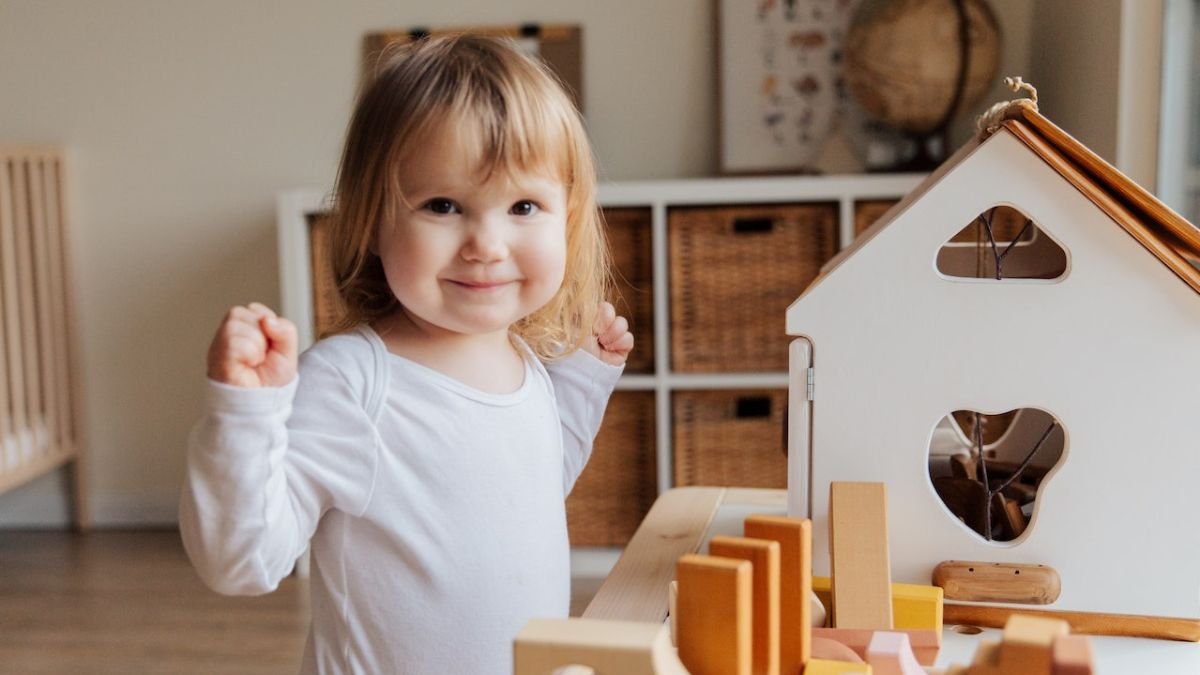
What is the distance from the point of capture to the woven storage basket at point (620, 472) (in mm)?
2420

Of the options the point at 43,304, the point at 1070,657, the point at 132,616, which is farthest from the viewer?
the point at 43,304

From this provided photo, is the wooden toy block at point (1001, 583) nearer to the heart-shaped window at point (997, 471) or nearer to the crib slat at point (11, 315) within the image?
the heart-shaped window at point (997, 471)

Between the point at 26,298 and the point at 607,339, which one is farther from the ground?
the point at 607,339

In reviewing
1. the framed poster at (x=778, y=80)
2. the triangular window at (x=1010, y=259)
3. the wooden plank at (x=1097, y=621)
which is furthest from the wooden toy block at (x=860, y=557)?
the framed poster at (x=778, y=80)

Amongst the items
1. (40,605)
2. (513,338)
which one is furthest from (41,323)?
(513,338)

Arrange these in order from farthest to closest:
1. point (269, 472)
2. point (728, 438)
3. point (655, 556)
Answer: point (728, 438), point (655, 556), point (269, 472)

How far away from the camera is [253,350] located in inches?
23.3

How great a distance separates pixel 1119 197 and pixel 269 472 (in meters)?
0.54

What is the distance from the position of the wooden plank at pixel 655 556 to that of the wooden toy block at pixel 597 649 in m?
0.29

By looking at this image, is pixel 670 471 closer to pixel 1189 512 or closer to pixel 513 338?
pixel 513 338

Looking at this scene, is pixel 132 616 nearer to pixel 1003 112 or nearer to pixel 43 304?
pixel 43 304

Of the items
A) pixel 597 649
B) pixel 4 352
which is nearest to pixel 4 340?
pixel 4 352

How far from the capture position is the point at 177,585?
243 cm

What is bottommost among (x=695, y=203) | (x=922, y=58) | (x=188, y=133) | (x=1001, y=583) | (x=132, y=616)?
(x=132, y=616)
